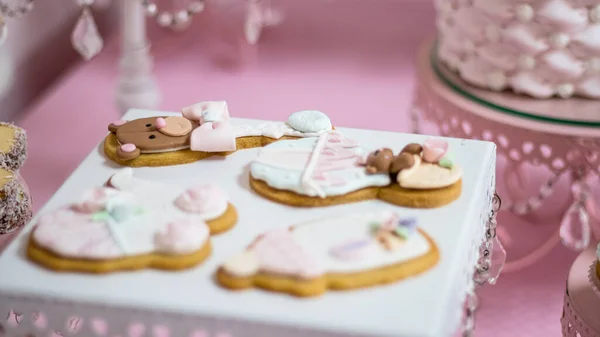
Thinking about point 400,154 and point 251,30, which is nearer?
point 400,154

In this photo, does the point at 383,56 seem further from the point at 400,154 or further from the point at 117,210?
the point at 117,210

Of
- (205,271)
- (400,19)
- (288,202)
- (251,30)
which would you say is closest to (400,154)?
(288,202)

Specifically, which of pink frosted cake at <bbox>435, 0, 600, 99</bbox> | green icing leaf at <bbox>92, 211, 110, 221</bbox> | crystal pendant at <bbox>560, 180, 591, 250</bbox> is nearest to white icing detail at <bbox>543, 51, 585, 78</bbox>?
pink frosted cake at <bbox>435, 0, 600, 99</bbox>

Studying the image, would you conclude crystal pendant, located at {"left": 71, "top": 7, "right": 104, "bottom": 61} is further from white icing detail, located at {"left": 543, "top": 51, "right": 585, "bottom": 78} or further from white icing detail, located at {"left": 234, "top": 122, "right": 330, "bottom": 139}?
white icing detail, located at {"left": 543, "top": 51, "right": 585, "bottom": 78}

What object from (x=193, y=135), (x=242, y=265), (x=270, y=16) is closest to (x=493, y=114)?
(x=193, y=135)

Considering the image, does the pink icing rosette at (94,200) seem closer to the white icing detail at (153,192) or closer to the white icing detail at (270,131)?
the white icing detail at (153,192)

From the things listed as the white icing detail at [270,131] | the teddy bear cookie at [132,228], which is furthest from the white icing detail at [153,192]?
the white icing detail at [270,131]

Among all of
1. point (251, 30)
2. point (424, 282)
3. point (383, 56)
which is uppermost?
point (424, 282)

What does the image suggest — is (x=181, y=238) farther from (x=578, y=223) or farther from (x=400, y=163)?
(x=578, y=223)
